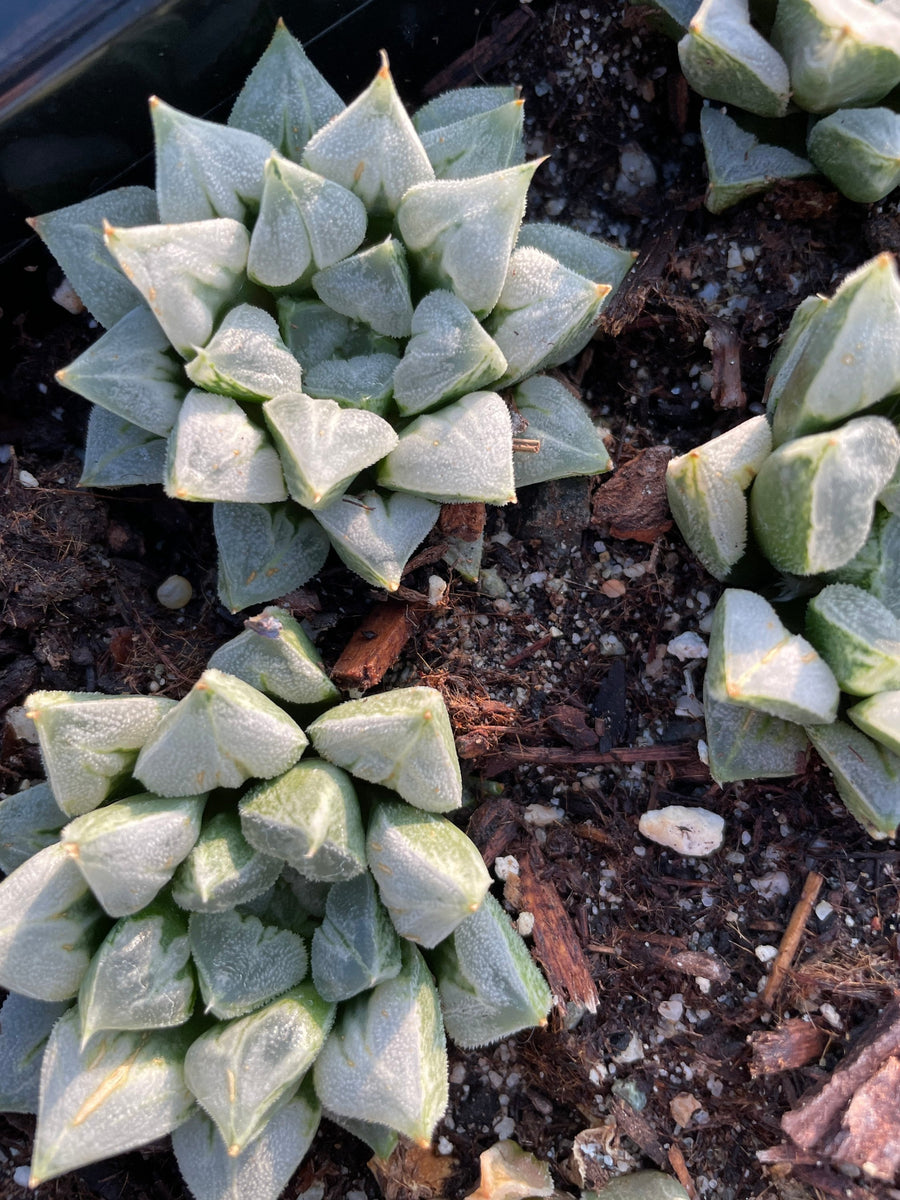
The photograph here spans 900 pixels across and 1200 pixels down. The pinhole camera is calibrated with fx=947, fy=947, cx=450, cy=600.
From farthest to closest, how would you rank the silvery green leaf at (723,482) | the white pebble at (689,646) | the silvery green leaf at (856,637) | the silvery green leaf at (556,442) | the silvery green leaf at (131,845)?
the white pebble at (689,646) < the silvery green leaf at (556,442) < the silvery green leaf at (723,482) < the silvery green leaf at (856,637) < the silvery green leaf at (131,845)

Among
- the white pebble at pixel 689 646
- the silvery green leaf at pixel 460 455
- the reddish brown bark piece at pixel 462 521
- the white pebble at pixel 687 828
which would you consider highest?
the silvery green leaf at pixel 460 455

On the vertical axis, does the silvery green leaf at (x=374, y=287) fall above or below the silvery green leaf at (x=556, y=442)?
above

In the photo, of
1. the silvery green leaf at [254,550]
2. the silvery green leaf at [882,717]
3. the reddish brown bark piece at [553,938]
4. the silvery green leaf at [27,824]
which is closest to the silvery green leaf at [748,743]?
the silvery green leaf at [882,717]

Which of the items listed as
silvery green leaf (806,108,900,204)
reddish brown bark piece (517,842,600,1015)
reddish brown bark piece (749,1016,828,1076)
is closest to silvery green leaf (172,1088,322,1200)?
reddish brown bark piece (517,842,600,1015)

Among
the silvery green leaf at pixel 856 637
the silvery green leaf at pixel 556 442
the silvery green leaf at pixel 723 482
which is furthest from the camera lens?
the silvery green leaf at pixel 556 442

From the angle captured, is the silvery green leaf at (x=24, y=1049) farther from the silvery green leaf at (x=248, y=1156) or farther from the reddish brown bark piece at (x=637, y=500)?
the reddish brown bark piece at (x=637, y=500)

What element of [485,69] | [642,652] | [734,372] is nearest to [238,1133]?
[642,652]

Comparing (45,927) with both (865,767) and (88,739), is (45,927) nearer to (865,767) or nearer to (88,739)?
(88,739)

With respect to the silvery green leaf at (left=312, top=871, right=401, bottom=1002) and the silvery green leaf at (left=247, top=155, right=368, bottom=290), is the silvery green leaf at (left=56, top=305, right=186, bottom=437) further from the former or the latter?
the silvery green leaf at (left=312, top=871, right=401, bottom=1002)

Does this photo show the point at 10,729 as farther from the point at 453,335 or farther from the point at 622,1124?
the point at 622,1124

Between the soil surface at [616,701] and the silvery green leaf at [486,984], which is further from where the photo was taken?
the soil surface at [616,701]
